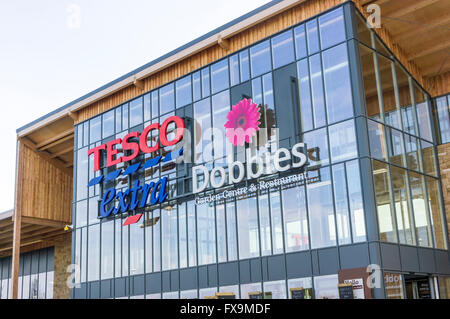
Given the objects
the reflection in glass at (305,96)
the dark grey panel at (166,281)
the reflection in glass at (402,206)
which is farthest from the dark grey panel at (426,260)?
the dark grey panel at (166,281)

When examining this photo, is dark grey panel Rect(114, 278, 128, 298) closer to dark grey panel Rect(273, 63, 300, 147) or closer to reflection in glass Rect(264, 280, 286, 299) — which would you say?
reflection in glass Rect(264, 280, 286, 299)

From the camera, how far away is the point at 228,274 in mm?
20875

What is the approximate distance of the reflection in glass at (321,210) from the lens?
1833cm

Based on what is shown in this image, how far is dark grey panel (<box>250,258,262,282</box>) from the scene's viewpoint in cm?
1986

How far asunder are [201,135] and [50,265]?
23668 mm

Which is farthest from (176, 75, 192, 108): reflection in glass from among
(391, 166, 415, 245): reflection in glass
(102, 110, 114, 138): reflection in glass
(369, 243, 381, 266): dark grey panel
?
(369, 243, 381, 266): dark grey panel

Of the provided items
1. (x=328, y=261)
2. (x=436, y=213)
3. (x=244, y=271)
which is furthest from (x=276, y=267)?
(x=436, y=213)

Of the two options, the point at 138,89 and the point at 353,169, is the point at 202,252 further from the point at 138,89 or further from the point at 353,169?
the point at 138,89

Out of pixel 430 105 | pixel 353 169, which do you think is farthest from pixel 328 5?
pixel 430 105

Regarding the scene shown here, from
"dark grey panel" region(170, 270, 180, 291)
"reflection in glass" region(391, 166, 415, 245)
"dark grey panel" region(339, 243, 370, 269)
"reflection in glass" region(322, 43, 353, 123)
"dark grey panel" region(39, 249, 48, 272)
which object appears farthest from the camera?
"dark grey panel" region(39, 249, 48, 272)

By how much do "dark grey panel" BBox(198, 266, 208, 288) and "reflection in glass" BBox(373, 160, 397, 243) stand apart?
7.44m

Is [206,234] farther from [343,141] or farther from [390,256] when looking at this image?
[390,256]

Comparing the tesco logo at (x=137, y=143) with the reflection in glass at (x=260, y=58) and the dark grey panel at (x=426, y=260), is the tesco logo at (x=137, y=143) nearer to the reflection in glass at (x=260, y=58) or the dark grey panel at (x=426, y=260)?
the reflection in glass at (x=260, y=58)

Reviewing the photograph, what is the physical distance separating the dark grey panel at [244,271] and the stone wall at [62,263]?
21.7m
